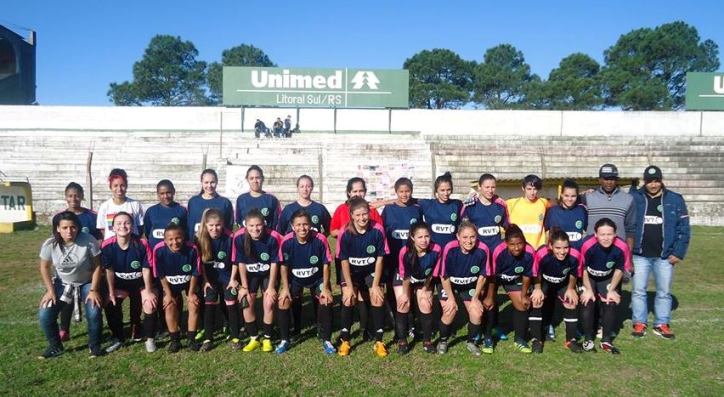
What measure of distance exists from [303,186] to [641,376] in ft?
12.5

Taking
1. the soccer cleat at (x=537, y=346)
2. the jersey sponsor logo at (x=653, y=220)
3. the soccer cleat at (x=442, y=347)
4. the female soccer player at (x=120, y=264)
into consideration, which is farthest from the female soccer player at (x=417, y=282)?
the female soccer player at (x=120, y=264)

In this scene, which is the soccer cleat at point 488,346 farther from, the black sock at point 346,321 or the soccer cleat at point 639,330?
the soccer cleat at point 639,330

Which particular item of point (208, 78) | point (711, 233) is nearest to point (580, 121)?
point (711, 233)

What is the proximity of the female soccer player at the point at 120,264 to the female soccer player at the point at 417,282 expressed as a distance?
2.62 m

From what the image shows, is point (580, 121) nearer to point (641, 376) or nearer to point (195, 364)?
point (641, 376)

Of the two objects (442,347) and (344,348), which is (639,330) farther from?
(344,348)

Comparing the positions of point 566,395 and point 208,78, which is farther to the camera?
point 208,78

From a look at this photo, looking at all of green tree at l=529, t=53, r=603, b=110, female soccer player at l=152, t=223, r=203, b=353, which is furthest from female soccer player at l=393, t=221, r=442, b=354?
green tree at l=529, t=53, r=603, b=110

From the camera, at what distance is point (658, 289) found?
516 centimetres

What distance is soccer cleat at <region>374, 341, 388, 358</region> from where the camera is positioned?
4371mm

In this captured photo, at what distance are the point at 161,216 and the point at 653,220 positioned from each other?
223 inches

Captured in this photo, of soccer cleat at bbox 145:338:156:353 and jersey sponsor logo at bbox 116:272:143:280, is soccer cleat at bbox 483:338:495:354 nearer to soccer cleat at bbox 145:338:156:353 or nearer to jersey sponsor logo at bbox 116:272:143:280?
soccer cleat at bbox 145:338:156:353

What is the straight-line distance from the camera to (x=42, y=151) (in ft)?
62.1

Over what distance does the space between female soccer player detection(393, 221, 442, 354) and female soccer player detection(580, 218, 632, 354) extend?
5.19 ft
